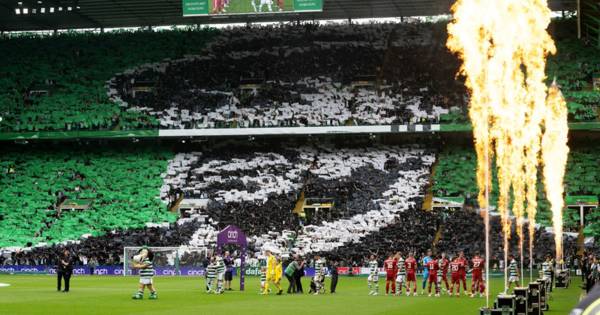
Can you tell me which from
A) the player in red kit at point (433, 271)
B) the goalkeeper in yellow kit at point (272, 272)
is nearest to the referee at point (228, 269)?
the goalkeeper in yellow kit at point (272, 272)

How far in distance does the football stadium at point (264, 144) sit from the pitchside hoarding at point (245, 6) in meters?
0.10

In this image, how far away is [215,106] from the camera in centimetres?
7406

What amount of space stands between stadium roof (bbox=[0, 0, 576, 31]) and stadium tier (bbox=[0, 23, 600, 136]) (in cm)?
112

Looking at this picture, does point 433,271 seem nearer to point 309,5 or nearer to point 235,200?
point 309,5

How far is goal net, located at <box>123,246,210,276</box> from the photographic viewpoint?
6112 centimetres

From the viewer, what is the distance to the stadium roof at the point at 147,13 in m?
73.4

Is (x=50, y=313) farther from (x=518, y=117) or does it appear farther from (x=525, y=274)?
(x=525, y=274)

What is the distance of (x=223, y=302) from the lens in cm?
3494

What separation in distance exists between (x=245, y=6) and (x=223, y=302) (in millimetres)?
31094

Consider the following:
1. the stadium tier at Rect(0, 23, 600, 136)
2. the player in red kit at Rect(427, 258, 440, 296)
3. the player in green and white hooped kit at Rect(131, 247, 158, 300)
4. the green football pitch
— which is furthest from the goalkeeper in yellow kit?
the stadium tier at Rect(0, 23, 600, 136)

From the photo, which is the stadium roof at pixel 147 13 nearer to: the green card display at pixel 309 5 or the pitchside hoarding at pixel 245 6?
the pitchside hoarding at pixel 245 6

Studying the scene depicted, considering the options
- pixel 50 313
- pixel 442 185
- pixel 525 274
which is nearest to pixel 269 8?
pixel 442 185

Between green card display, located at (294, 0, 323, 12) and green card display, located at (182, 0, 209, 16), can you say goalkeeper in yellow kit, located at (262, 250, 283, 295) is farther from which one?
green card display, located at (182, 0, 209, 16)

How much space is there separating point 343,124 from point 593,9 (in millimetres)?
35409
